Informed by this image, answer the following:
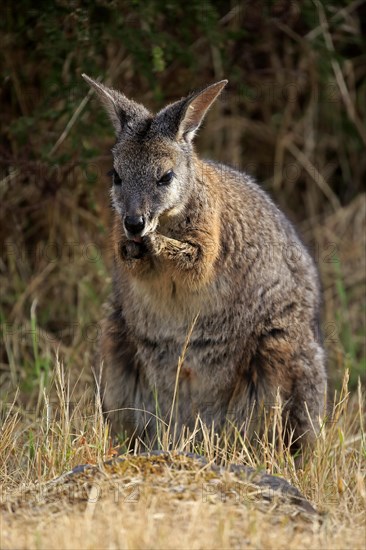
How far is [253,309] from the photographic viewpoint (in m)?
5.84

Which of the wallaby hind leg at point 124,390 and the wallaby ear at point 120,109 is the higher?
the wallaby ear at point 120,109

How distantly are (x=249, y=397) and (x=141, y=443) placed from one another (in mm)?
733

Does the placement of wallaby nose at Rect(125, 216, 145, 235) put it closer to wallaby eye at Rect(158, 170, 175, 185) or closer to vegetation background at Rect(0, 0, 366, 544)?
wallaby eye at Rect(158, 170, 175, 185)

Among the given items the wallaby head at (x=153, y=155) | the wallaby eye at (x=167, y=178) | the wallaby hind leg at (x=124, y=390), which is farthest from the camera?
the wallaby hind leg at (x=124, y=390)

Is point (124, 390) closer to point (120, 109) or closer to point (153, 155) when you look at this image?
point (153, 155)

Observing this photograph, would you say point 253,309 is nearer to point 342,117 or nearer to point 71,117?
point 71,117

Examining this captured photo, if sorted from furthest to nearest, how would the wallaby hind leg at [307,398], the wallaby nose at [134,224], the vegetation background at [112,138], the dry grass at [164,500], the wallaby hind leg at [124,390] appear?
the vegetation background at [112,138] < the wallaby hind leg at [124,390] < the wallaby hind leg at [307,398] < the wallaby nose at [134,224] < the dry grass at [164,500]

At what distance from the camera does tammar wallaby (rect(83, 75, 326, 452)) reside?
557 cm

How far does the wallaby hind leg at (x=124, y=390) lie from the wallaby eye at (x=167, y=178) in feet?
3.53

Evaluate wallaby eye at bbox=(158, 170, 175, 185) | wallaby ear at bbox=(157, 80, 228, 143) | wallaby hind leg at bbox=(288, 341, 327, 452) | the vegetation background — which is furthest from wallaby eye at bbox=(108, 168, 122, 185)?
wallaby hind leg at bbox=(288, 341, 327, 452)

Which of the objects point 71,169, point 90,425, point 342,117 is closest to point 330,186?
point 342,117

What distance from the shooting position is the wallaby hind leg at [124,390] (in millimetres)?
6008

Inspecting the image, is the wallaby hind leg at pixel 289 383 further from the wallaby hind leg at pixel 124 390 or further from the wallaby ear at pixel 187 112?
the wallaby ear at pixel 187 112

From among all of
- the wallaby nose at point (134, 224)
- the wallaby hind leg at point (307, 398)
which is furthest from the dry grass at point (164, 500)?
the wallaby nose at point (134, 224)
